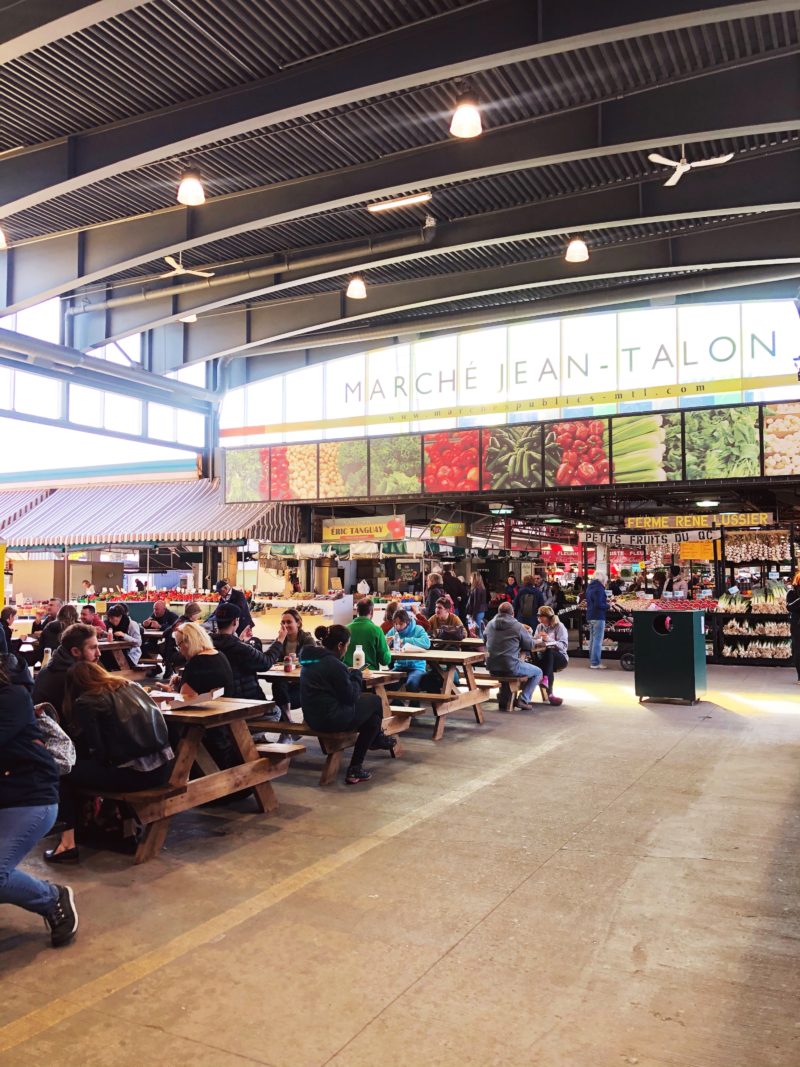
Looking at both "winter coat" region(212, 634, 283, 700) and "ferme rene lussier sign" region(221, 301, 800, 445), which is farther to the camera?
"ferme rene lussier sign" region(221, 301, 800, 445)

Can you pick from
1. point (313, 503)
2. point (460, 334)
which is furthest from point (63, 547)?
point (460, 334)

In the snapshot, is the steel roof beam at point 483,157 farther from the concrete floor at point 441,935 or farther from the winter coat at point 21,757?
the winter coat at point 21,757

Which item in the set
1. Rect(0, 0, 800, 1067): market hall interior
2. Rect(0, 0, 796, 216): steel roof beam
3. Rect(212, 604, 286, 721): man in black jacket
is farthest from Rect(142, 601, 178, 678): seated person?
Rect(212, 604, 286, 721): man in black jacket

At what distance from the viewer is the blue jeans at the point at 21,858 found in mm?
3781

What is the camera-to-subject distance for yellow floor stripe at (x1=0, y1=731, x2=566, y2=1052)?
3.23m

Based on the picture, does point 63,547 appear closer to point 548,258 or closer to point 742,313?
point 548,258

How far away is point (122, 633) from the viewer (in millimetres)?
12625

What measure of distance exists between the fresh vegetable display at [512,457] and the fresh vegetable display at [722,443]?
3.13 m

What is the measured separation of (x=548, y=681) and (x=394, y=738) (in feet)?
13.4

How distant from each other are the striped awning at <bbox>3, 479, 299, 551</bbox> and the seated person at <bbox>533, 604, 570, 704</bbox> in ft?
34.4

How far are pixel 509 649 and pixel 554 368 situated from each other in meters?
9.93

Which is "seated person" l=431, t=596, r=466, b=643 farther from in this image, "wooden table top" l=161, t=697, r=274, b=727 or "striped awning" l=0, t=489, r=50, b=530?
"striped awning" l=0, t=489, r=50, b=530

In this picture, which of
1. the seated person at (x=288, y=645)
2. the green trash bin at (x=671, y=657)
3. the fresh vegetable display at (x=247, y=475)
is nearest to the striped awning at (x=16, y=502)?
the fresh vegetable display at (x=247, y=475)

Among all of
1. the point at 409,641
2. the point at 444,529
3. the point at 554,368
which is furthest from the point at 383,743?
the point at 444,529
